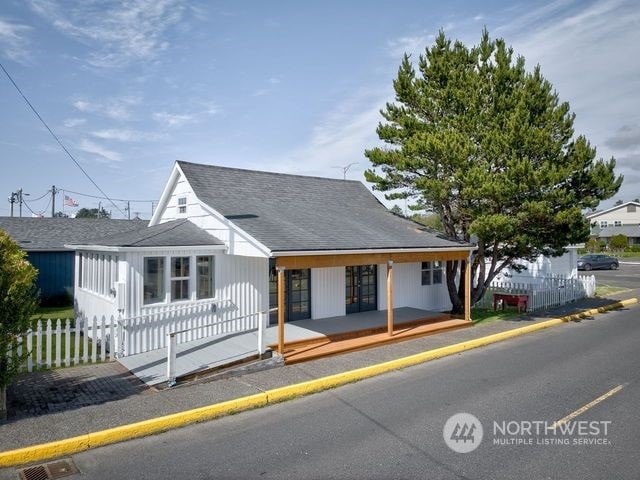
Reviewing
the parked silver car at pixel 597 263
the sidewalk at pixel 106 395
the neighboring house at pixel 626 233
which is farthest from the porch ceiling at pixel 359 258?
the neighboring house at pixel 626 233

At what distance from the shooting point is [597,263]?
140 feet

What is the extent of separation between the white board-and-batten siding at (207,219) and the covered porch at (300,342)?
7.50 ft

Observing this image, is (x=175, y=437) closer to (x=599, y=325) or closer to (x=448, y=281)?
(x=448, y=281)

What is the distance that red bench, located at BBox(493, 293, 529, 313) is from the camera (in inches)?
710

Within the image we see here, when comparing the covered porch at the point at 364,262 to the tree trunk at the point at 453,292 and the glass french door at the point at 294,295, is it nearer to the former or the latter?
the glass french door at the point at 294,295

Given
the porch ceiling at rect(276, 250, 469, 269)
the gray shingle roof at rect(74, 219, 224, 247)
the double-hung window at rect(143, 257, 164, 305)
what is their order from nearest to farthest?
the porch ceiling at rect(276, 250, 469, 269), the gray shingle roof at rect(74, 219, 224, 247), the double-hung window at rect(143, 257, 164, 305)

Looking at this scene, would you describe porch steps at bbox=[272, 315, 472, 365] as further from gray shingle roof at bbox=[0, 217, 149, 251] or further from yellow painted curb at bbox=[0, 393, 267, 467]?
gray shingle roof at bbox=[0, 217, 149, 251]

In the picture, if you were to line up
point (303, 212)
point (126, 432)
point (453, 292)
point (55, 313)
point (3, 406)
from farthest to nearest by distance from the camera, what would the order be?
point (55, 313), point (453, 292), point (303, 212), point (3, 406), point (126, 432)

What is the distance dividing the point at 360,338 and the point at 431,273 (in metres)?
6.43

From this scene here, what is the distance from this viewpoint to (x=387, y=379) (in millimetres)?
9805

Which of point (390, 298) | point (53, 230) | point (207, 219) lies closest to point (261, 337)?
point (390, 298)

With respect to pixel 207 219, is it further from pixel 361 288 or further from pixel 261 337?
pixel 361 288

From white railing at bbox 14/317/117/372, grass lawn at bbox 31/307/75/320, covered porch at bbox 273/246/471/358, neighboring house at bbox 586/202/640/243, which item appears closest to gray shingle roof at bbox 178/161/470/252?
covered porch at bbox 273/246/471/358

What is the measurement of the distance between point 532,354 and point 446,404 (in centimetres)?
488
